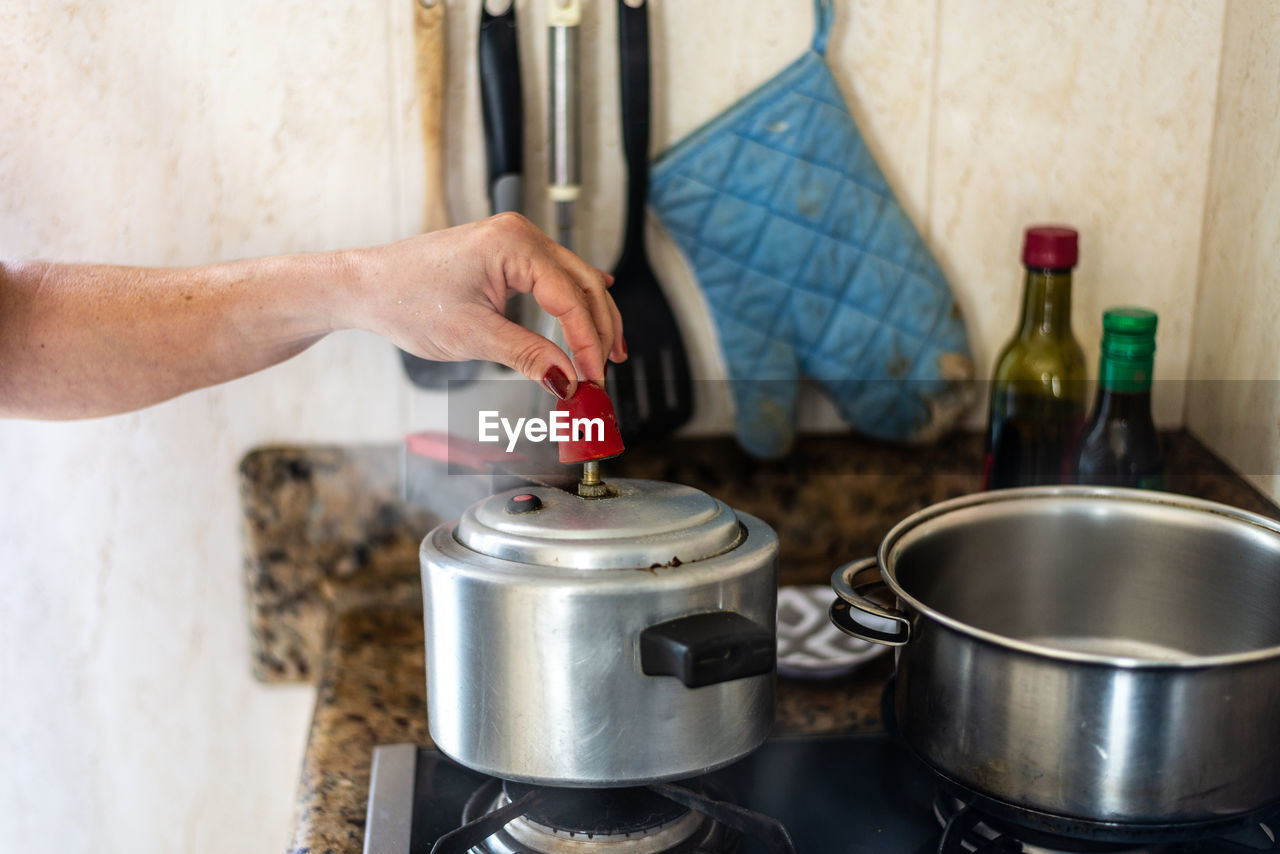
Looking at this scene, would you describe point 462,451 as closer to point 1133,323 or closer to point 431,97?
point 431,97

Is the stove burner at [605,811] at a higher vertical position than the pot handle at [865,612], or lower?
lower

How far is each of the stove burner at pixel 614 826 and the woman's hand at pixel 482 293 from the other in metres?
0.25

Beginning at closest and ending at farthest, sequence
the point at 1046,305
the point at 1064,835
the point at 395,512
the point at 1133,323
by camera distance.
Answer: the point at 1064,835, the point at 1133,323, the point at 1046,305, the point at 395,512

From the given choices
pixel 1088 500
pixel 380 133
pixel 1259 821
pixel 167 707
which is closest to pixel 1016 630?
pixel 1088 500

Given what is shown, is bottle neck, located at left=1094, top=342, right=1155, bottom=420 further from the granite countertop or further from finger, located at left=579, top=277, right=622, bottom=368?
finger, located at left=579, top=277, right=622, bottom=368

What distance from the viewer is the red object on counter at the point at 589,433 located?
0.65 metres

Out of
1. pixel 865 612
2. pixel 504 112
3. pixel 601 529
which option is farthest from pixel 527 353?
pixel 504 112

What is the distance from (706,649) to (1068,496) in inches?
15.7

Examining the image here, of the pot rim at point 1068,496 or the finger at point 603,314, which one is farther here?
the finger at point 603,314

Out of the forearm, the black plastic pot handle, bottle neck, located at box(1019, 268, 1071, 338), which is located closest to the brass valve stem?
the black plastic pot handle

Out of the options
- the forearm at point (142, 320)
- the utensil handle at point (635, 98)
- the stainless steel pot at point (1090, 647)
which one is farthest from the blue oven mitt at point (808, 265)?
the forearm at point (142, 320)

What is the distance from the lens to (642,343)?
3.49 feet

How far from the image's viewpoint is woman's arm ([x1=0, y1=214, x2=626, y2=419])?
76 centimetres

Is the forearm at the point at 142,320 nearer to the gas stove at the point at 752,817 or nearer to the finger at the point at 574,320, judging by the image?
the finger at the point at 574,320
